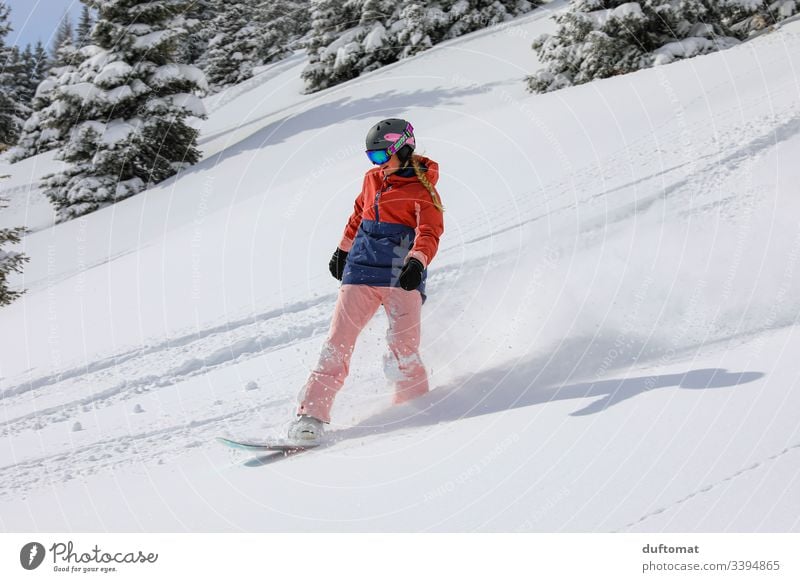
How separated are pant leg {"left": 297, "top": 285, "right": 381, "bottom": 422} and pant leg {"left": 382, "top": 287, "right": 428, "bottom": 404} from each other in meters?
0.12

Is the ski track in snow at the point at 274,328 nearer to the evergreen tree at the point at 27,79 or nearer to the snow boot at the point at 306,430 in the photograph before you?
the snow boot at the point at 306,430

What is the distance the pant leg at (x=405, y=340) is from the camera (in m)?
3.90

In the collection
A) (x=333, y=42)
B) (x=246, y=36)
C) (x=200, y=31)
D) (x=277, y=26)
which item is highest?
(x=277, y=26)

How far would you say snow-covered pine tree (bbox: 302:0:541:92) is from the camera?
16797 mm

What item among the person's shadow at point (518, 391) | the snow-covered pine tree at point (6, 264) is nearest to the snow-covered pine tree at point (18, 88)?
the snow-covered pine tree at point (6, 264)

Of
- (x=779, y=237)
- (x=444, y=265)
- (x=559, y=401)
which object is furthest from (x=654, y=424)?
(x=444, y=265)

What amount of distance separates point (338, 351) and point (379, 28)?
14824 millimetres

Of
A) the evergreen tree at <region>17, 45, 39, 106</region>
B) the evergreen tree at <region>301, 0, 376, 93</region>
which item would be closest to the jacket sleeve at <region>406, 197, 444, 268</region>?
the evergreen tree at <region>301, 0, 376, 93</region>

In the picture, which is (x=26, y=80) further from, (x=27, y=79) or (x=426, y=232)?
(x=426, y=232)

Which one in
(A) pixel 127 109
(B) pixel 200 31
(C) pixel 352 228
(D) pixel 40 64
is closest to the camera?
(C) pixel 352 228

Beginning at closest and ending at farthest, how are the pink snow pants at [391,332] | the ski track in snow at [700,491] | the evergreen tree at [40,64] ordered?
the ski track in snow at [700,491] < the pink snow pants at [391,332] < the evergreen tree at [40,64]

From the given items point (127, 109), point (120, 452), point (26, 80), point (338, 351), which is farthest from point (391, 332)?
point (26, 80)

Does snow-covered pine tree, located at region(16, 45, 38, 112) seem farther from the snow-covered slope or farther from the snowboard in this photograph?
the snowboard

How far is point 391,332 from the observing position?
396cm
